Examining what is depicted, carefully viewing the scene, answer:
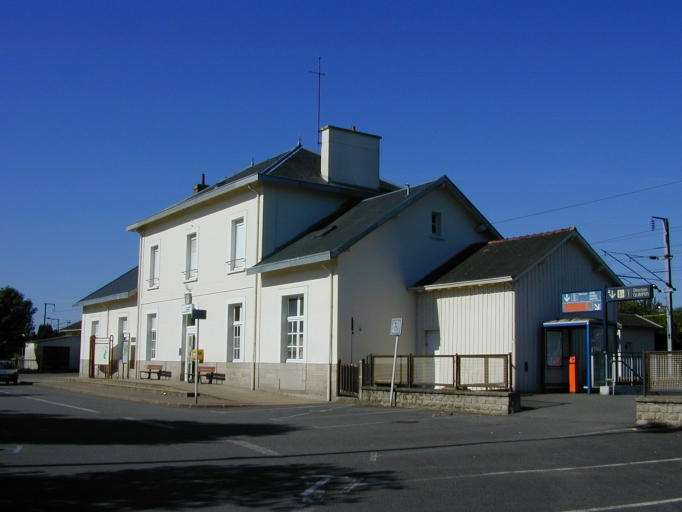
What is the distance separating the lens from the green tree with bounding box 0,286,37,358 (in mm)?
67750

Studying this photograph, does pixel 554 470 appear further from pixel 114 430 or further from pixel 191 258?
pixel 191 258

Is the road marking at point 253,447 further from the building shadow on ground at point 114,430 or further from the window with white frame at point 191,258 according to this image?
the window with white frame at point 191,258

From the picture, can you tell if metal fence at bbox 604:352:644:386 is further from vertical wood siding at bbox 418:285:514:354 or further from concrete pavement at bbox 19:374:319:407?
concrete pavement at bbox 19:374:319:407

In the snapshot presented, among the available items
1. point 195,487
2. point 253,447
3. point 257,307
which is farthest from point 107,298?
point 195,487

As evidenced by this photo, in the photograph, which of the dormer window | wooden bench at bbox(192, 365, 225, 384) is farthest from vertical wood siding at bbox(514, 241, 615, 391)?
wooden bench at bbox(192, 365, 225, 384)

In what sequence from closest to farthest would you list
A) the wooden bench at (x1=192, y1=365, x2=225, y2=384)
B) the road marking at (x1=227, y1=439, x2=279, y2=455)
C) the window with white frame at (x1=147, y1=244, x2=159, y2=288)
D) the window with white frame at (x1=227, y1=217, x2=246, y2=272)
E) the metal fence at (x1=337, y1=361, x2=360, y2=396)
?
1. the road marking at (x1=227, y1=439, x2=279, y2=455)
2. the metal fence at (x1=337, y1=361, x2=360, y2=396)
3. the window with white frame at (x1=227, y1=217, x2=246, y2=272)
4. the wooden bench at (x1=192, y1=365, x2=225, y2=384)
5. the window with white frame at (x1=147, y1=244, x2=159, y2=288)

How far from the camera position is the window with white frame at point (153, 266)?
36.9 m

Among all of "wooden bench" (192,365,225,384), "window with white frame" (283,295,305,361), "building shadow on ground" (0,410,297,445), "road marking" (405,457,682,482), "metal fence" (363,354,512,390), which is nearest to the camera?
"road marking" (405,457,682,482)

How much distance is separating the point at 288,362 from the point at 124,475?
16152 mm

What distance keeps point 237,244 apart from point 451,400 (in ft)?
42.9

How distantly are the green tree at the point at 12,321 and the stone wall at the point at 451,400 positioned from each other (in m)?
54.5

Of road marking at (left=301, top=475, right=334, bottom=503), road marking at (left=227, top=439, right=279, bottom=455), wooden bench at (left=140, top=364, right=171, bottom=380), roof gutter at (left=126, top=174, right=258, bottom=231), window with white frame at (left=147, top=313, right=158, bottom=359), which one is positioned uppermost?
roof gutter at (left=126, top=174, right=258, bottom=231)

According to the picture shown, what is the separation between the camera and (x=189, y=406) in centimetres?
2161

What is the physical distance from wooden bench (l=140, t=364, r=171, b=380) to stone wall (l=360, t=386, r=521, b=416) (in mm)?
14337
